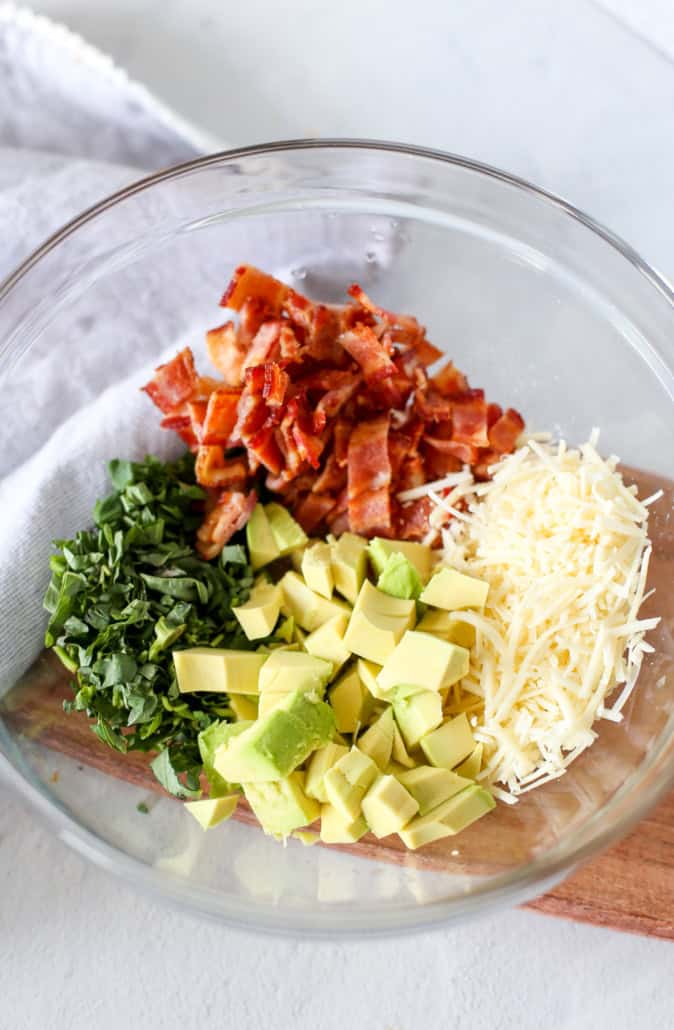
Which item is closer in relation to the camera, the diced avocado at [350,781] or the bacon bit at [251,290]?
the diced avocado at [350,781]

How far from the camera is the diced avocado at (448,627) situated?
5.30 ft

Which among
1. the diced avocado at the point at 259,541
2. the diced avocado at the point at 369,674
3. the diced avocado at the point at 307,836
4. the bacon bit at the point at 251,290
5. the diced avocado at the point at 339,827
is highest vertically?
the bacon bit at the point at 251,290

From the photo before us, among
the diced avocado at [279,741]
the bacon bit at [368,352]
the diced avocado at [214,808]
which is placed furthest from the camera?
the bacon bit at [368,352]

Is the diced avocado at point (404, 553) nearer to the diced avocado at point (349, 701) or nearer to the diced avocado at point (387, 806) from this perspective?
the diced avocado at point (349, 701)

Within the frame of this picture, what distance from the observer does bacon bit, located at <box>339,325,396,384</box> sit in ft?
5.54

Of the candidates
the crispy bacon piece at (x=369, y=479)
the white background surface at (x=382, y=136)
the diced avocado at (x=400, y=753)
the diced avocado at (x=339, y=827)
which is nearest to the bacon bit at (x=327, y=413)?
the crispy bacon piece at (x=369, y=479)

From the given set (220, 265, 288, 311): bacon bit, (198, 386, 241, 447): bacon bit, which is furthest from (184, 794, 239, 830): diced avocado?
(220, 265, 288, 311): bacon bit

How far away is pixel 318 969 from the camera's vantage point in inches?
68.9

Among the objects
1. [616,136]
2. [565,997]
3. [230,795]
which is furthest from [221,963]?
[616,136]

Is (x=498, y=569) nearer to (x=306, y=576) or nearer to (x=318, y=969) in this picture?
(x=306, y=576)

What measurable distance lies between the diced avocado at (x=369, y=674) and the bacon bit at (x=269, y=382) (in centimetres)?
44

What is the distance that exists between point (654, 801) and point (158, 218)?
1.30m

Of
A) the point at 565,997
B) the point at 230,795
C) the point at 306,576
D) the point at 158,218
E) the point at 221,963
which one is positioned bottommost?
the point at 221,963

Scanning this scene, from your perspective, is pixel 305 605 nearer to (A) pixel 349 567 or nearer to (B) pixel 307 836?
(A) pixel 349 567
